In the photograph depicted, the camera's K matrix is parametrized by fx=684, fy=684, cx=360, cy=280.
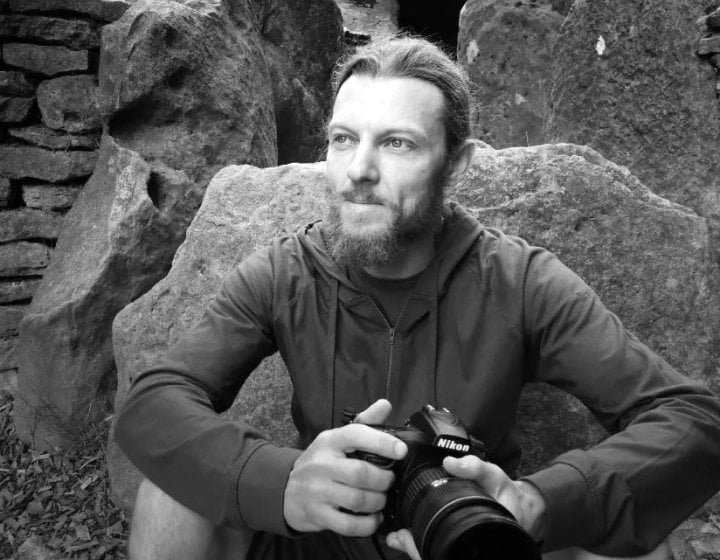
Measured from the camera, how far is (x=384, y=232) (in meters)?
2.10

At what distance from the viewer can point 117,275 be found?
12.1 feet

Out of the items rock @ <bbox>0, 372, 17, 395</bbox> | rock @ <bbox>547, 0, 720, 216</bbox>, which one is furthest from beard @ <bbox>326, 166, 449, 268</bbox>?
rock @ <bbox>0, 372, 17, 395</bbox>

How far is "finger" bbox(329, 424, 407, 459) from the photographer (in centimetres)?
147

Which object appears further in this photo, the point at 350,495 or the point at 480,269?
the point at 480,269

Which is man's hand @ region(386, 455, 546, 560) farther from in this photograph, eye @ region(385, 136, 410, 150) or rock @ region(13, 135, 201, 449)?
rock @ region(13, 135, 201, 449)

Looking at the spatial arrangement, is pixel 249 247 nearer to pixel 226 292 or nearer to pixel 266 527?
pixel 226 292

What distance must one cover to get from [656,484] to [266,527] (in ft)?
3.15

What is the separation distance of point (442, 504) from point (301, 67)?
551 centimetres

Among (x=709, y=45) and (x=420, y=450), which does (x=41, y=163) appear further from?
(x=709, y=45)

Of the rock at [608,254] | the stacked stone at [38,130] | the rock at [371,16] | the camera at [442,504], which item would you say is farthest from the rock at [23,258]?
the rock at [371,16]

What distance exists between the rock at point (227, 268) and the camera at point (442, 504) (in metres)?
1.38

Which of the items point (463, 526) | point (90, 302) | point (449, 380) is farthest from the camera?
point (90, 302)

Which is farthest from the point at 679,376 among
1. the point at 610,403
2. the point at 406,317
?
the point at 406,317

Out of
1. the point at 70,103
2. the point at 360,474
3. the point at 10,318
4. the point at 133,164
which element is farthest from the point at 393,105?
the point at 10,318
